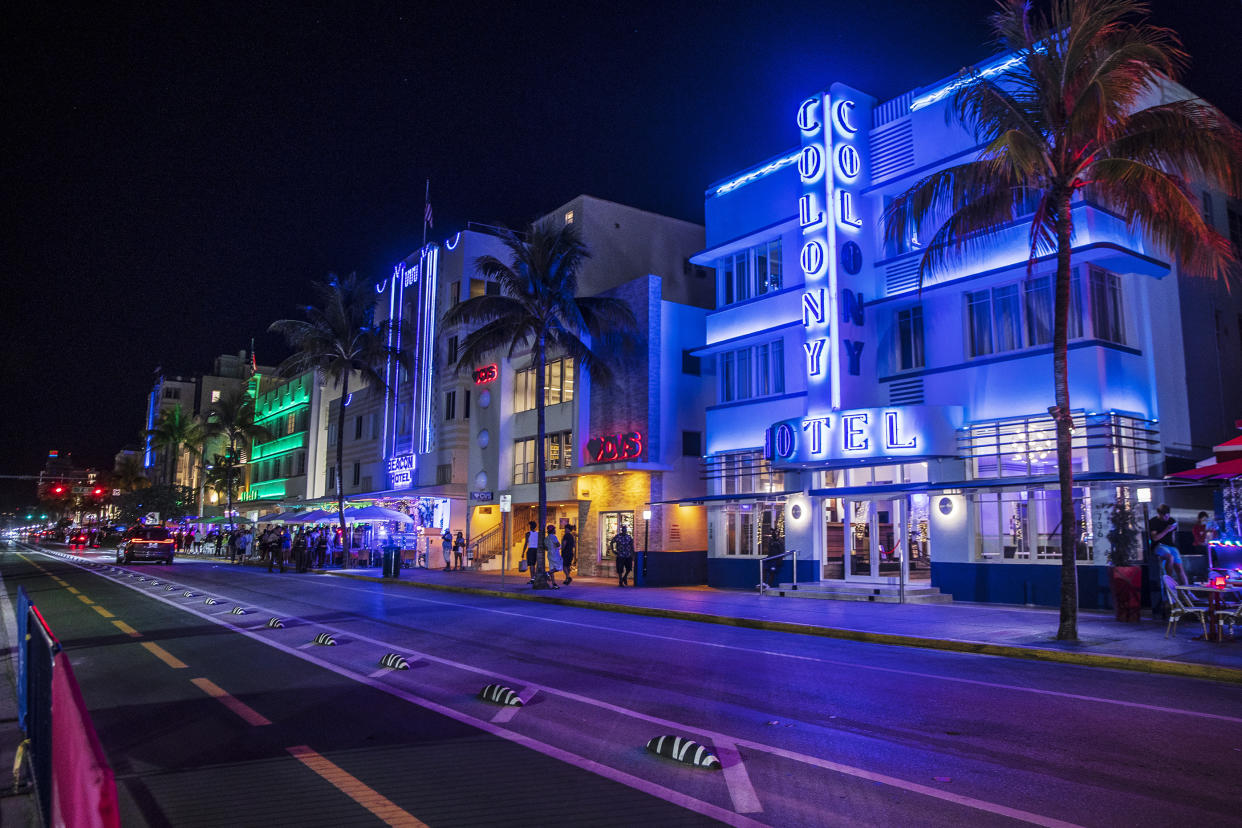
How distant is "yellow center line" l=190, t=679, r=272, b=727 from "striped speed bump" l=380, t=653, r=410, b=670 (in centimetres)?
201

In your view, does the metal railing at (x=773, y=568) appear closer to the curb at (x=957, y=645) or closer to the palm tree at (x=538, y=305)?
the curb at (x=957, y=645)

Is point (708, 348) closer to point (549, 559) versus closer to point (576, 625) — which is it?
point (549, 559)

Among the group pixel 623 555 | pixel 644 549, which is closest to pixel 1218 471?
pixel 623 555

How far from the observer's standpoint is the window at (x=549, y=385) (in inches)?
1426

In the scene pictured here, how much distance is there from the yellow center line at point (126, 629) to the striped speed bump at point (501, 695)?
324 inches

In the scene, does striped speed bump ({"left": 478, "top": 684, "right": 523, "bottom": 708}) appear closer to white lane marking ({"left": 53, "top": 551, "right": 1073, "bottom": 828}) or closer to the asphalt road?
the asphalt road

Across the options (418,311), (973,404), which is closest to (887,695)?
(973,404)

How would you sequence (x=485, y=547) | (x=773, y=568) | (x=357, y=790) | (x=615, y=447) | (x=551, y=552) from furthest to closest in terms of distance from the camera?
1. (x=485, y=547)
2. (x=615, y=447)
3. (x=551, y=552)
4. (x=773, y=568)
5. (x=357, y=790)

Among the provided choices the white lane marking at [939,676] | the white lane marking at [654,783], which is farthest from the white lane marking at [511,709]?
the white lane marking at [939,676]

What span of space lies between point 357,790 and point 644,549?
2486 centimetres

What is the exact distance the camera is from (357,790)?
19.0ft

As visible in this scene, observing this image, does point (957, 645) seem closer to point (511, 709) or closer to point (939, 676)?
point (939, 676)

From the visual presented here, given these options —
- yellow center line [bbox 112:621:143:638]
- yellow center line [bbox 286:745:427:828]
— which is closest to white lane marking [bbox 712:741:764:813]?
yellow center line [bbox 286:745:427:828]

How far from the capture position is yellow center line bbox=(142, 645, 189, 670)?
36.3 feet
